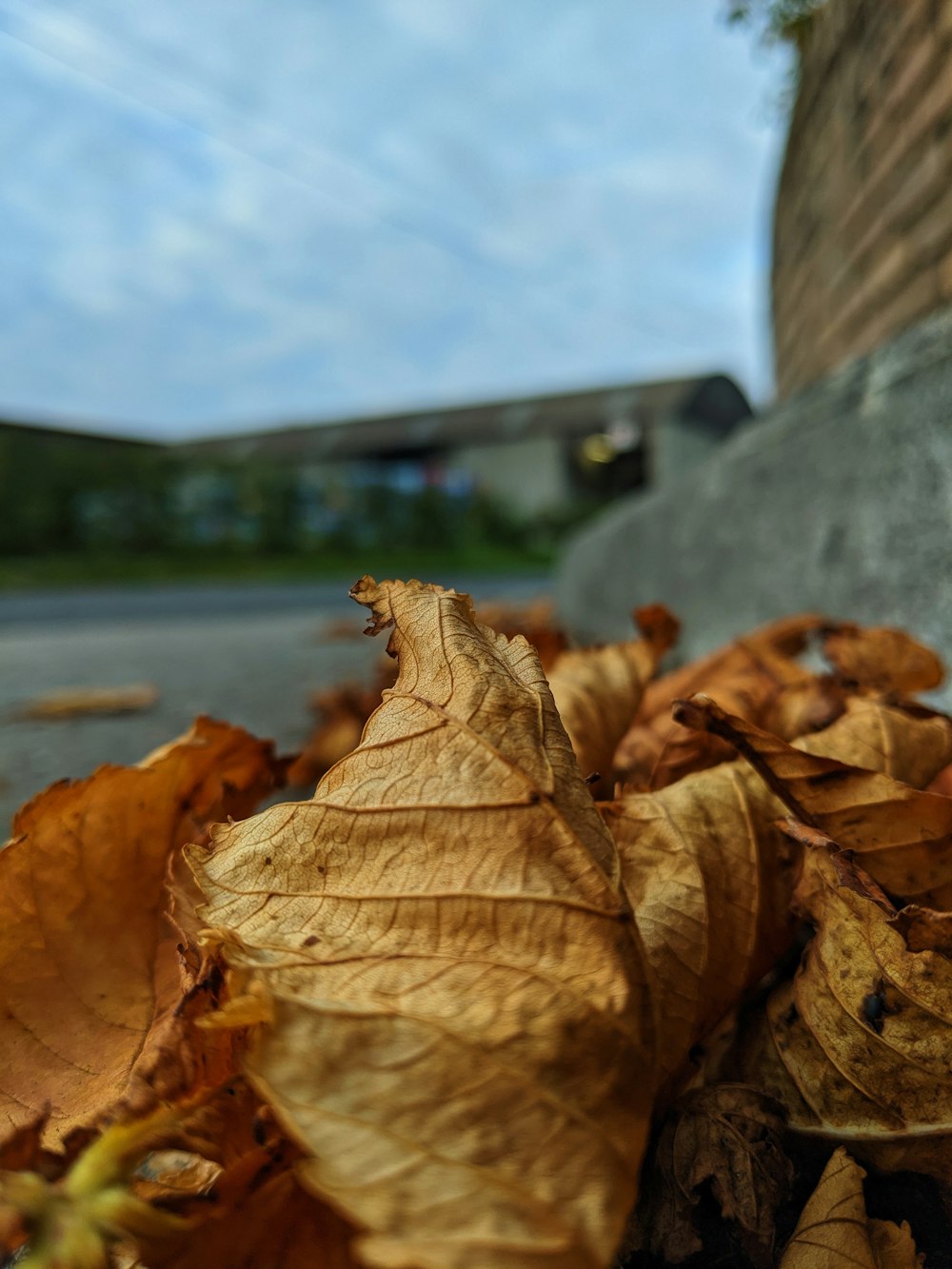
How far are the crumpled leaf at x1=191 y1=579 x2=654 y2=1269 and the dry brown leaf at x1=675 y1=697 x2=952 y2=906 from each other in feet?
0.59

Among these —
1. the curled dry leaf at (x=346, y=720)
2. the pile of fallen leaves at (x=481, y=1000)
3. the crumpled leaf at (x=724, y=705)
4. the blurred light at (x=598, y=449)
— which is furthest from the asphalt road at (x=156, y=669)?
the blurred light at (x=598, y=449)

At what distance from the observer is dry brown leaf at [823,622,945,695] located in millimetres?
1031

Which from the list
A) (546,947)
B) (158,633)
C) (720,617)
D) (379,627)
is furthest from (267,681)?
(158,633)

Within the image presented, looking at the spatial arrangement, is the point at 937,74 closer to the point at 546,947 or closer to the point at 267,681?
the point at 546,947

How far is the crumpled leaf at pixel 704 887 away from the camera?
58cm

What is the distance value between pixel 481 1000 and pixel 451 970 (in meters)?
0.03

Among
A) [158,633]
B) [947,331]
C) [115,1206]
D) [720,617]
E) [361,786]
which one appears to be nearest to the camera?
[115,1206]

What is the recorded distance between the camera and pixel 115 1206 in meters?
0.37

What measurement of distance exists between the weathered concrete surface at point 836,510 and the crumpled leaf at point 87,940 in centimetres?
108

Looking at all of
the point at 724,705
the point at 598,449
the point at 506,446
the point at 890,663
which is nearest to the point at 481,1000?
the point at 724,705

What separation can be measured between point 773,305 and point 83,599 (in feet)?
25.8

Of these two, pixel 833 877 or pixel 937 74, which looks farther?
pixel 937 74

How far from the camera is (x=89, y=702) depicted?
99.0 inches

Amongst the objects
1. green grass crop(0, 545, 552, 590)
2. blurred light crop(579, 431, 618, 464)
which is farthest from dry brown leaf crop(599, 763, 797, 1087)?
blurred light crop(579, 431, 618, 464)
